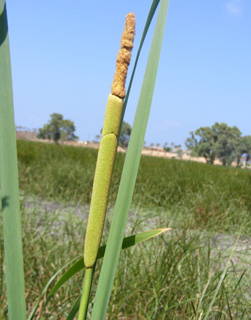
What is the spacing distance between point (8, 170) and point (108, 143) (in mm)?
130

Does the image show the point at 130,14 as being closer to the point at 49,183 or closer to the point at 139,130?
the point at 139,130

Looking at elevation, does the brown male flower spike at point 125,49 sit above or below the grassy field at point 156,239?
above

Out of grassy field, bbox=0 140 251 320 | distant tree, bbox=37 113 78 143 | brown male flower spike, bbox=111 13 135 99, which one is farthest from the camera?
distant tree, bbox=37 113 78 143

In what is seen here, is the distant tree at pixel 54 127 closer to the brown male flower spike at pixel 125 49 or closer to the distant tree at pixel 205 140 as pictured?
the distant tree at pixel 205 140

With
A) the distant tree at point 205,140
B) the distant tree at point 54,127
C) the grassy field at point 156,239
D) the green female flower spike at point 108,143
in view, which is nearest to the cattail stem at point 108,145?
the green female flower spike at point 108,143

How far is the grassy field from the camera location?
120 centimetres

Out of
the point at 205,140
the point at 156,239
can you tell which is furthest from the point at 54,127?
the point at 156,239

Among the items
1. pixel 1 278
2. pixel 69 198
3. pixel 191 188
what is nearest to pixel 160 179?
pixel 191 188

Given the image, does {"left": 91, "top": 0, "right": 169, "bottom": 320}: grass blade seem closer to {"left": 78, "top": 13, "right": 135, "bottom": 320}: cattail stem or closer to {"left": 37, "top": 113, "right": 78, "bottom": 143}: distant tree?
{"left": 78, "top": 13, "right": 135, "bottom": 320}: cattail stem

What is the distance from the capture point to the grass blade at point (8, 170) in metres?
0.41

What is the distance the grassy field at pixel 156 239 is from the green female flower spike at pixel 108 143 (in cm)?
31

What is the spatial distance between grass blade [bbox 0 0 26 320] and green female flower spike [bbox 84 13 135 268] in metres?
0.09

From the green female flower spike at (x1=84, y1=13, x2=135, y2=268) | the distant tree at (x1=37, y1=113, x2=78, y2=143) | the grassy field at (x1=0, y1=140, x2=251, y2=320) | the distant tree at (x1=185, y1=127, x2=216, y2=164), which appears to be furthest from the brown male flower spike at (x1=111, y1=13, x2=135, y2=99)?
the distant tree at (x1=37, y1=113, x2=78, y2=143)

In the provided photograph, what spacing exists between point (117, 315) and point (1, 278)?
47 centimetres
